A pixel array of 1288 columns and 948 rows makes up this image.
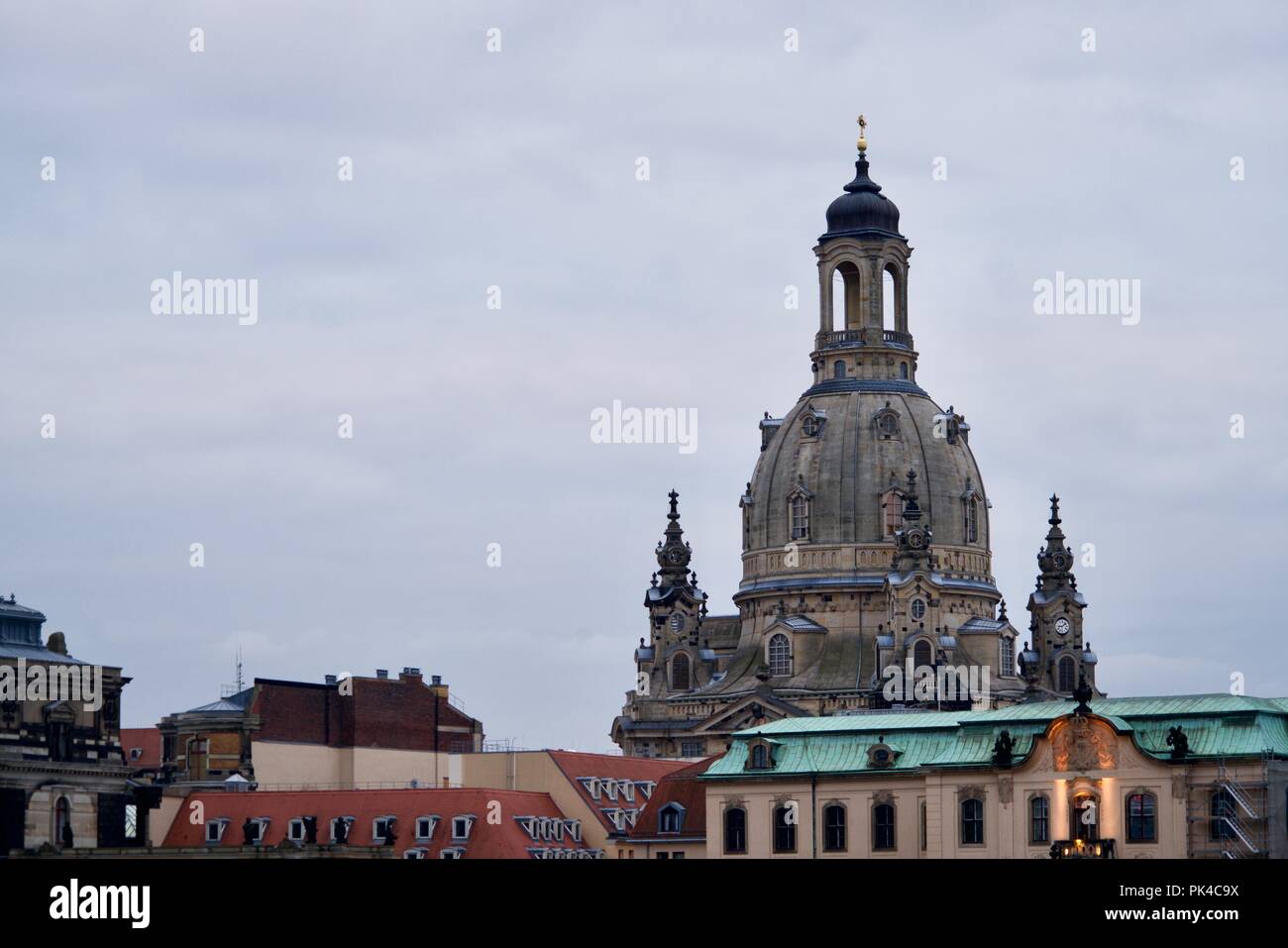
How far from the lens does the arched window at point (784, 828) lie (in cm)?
12431

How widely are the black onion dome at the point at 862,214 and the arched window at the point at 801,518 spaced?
16237 mm

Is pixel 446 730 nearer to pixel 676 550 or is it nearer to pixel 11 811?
pixel 676 550

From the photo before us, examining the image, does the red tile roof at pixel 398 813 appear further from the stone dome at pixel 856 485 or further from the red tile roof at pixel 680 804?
the stone dome at pixel 856 485

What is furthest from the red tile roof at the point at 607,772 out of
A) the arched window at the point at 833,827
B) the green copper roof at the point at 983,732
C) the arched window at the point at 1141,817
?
the arched window at the point at 1141,817

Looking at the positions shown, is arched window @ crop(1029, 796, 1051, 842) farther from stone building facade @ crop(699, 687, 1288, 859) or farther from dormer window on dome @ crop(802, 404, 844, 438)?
dormer window on dome @ crop(802, 404, 844, 438)

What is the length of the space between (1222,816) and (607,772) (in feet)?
129

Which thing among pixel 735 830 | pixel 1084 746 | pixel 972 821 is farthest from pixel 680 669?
pixel 1084 746

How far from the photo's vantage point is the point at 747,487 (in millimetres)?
181500

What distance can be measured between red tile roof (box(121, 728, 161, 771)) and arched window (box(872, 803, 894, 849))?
167ft

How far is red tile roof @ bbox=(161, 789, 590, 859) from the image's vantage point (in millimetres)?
129500

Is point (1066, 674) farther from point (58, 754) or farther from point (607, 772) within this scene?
point (58, 754)

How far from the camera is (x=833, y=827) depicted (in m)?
124

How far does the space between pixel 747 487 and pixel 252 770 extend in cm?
4080

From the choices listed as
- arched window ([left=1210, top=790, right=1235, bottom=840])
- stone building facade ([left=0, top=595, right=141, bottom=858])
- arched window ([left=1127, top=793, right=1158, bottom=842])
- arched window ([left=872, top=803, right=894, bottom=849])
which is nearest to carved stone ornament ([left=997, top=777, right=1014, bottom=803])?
arched window ([left=1127, top=793, right=1158, bottom=842])
